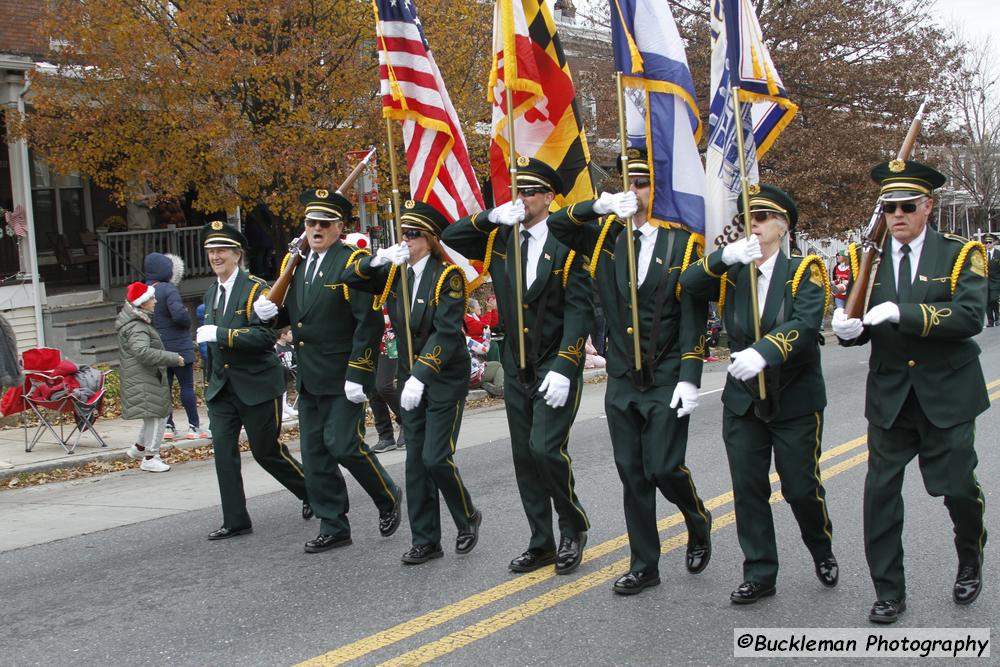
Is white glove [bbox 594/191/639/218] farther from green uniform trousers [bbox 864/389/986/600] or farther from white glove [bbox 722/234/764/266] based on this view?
green uniform trousers [bbox 864/389/986/600]

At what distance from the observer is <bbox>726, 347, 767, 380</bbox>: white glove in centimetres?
508

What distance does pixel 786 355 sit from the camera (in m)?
5.14

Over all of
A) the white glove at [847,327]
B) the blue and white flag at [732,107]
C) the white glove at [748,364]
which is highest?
the blue and white flag at [732,107]

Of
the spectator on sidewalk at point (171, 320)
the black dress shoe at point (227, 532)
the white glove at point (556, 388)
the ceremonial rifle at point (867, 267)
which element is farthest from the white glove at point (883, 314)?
the spectator on sidewalk at point (171, 320)

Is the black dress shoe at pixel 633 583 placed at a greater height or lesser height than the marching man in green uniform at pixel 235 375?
lesser

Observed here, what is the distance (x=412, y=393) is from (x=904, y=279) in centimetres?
258

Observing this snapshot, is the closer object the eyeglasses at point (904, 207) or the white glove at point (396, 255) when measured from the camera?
the eyeglasses at point (904, 207)

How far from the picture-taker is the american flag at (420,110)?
23.6 ft

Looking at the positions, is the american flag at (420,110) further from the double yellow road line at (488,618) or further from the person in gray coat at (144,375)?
the person in gray coat at (144,375)

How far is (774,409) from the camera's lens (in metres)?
5.30

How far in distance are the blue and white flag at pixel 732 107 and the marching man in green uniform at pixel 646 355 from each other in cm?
26

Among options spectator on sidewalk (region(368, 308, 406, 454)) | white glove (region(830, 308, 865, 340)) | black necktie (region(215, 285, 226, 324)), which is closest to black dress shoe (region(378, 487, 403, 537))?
black necktie (region(215, 285, 226, 324))

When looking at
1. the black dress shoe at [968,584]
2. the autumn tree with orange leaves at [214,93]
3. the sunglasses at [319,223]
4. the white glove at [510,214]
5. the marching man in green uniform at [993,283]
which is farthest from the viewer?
the marching man in green uniform at [993,283]

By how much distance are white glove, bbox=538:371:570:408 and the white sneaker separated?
5.99m
